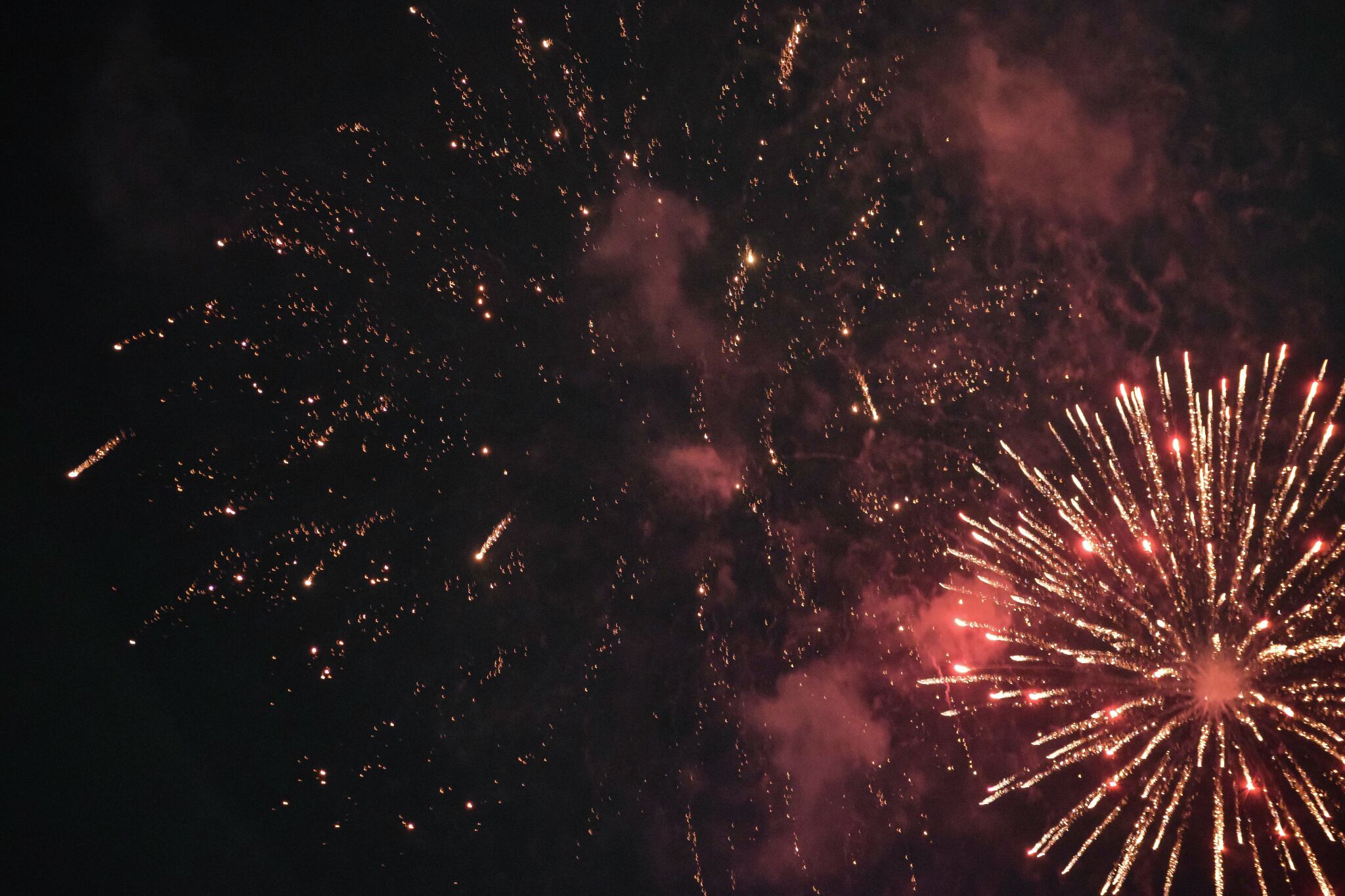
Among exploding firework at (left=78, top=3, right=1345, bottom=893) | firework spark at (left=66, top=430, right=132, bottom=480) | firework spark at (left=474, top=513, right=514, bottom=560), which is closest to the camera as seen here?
firework spark at (left=66, top=430, right=132, bottom=480)

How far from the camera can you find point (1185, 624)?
5.14 metres

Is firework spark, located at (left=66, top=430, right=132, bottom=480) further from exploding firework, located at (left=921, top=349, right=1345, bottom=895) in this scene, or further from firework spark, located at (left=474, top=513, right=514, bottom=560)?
exploding firework, located at (left=921, top=349, right=1345, bottom=895)

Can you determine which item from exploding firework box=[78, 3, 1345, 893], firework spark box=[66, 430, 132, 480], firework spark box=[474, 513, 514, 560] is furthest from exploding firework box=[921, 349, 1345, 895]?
firework spark box=[66, 430, 132, 480]

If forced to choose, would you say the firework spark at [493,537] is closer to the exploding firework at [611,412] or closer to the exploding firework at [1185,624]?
the exploding firework at [611,412]

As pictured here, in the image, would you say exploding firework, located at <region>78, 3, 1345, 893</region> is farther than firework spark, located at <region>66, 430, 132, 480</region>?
Yes

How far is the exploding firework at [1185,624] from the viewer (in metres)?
5.06

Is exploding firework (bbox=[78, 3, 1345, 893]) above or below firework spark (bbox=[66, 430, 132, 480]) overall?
Result: above

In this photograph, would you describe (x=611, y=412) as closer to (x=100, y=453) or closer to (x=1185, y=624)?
(x=100, y=453)

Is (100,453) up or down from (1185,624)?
down

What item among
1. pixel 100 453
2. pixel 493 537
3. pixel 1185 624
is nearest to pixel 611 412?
pixel 493 537

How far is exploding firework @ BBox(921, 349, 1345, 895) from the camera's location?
5062 millimetres

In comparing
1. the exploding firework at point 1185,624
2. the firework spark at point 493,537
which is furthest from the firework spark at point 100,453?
the exploding firework at point 1185,624

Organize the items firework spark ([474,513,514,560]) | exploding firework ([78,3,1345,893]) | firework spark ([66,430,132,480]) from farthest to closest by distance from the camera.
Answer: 1. firework spark ([474,513,514,560])
2. exploding firework ([78,3,1345,893])
3. firework spark ([66,430,132,480])

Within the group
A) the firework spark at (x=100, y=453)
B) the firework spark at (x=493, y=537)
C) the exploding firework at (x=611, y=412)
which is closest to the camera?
the firework spark at (x=100, y=453)
